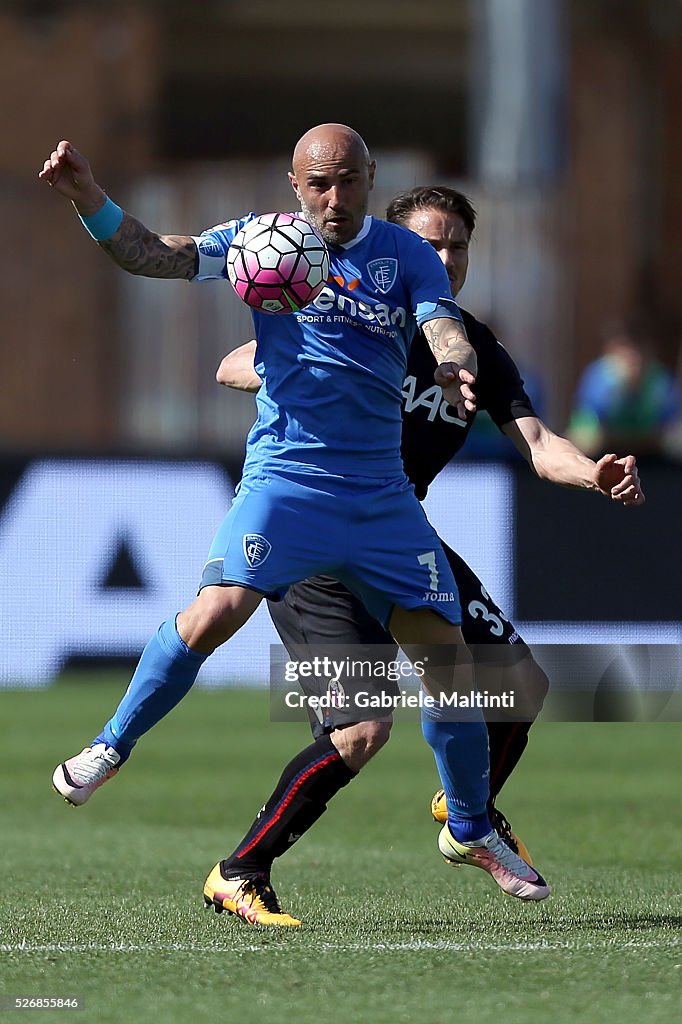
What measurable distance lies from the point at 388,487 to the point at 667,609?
648 cm

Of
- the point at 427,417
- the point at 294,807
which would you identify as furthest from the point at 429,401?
the point at 294,807

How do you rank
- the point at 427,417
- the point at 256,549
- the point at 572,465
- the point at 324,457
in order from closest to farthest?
the point at 256,549 → the point at 324,457 → the point at 572,465 → the point at 427,417

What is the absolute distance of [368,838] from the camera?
734 cm

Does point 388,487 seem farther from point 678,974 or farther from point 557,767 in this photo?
point 557,767

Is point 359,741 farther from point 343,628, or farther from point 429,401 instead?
point 429,401

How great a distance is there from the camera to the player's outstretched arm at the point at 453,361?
4922 millimetres

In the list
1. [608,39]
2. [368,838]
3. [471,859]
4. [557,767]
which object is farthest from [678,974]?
[608,39]

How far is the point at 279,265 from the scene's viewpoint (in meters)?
5.06

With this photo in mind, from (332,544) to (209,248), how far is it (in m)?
0.92

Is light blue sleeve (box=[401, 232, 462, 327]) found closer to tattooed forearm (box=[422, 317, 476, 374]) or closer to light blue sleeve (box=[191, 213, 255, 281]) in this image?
tattooed forearm (box=[422, 317, 476, 374])

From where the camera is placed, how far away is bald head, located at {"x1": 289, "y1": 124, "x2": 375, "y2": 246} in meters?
5.23

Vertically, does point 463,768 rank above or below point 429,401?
below

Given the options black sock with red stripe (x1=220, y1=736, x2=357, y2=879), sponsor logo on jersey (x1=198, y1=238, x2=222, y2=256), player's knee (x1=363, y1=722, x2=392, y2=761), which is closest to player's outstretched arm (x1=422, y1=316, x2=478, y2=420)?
sponsor logo on jersey (x1=198, y1=238, x2=222, y2=256)

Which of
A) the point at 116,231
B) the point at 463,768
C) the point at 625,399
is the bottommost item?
the point at 463,768
